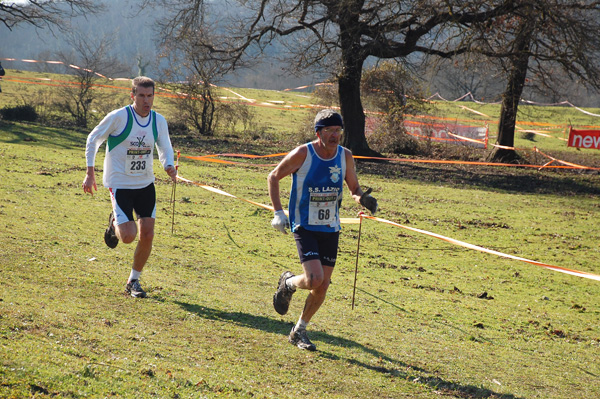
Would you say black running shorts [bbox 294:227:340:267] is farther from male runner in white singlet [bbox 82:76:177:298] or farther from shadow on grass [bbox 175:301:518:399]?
male runner in white singlet [bbox 82:76:177:298]

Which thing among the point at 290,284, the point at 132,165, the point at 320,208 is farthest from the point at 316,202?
the point at 132,165

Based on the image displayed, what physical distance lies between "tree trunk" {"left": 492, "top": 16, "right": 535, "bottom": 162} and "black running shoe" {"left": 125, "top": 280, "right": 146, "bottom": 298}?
1765 centimetres

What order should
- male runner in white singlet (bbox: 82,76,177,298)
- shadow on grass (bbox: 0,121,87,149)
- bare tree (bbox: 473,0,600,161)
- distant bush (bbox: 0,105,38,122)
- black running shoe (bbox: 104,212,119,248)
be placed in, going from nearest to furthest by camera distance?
male runner in white singlet (bbox: 82,76,177,298), black running shoe (bbox: 104,212,119,248), bare tree (bbox: 473,0,600,161), shadow on grass (bbox: 0,121,87,149), distant bush (bbox: 0,105,38,122)

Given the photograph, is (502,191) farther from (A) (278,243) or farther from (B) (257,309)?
(B) (257,309)

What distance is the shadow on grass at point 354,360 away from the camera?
5117 millimetres

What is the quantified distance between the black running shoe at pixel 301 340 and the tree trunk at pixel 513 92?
1771 cm

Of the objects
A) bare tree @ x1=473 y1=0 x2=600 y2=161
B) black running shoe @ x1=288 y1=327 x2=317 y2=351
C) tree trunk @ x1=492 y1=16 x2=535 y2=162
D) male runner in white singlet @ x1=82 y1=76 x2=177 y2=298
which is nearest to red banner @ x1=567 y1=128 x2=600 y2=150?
tree trunk @ x1=492 y1=16 x2=535 y2=162

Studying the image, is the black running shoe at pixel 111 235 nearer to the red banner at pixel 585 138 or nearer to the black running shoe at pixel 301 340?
the black running shoe at pixel 301 340

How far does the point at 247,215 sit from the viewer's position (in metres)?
13.2

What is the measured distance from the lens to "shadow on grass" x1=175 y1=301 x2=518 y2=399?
5.12 m

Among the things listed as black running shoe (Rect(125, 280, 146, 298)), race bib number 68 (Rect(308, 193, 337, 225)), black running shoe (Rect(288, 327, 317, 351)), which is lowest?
black running shoe (Rect(288, 327, 317, 351))

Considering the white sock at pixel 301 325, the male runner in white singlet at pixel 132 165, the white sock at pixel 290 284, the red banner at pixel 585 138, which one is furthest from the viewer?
the red banner at pixel 585 138

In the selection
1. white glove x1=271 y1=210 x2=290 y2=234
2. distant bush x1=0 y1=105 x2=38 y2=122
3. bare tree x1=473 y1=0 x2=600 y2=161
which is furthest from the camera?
distant bush x1=0 y1=105 x2=38 y2=122

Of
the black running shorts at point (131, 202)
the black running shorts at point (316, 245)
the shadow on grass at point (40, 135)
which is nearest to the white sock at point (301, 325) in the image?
Answer: the black running shorts at point (316, 245)
